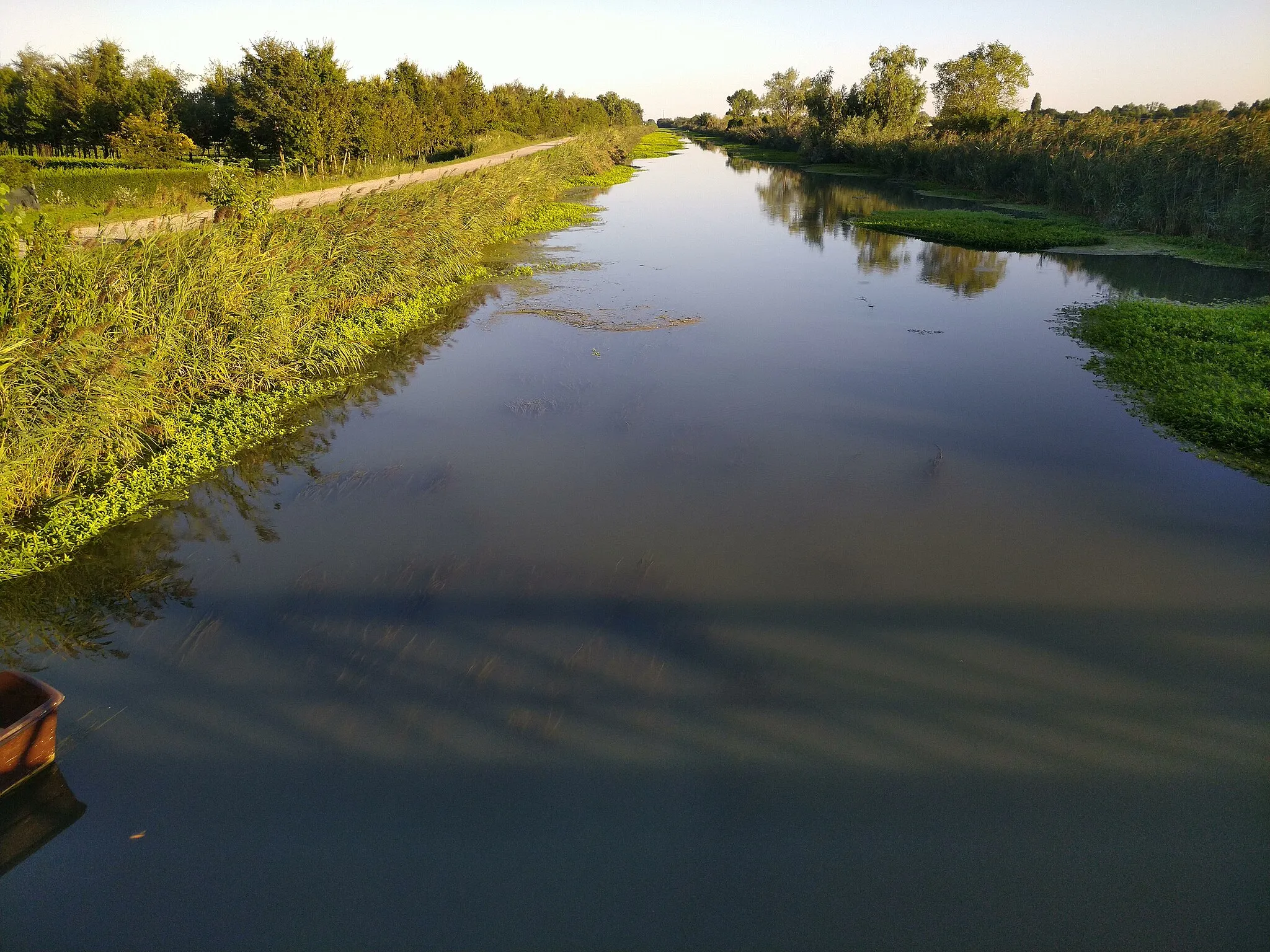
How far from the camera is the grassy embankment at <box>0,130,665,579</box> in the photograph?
19.9 feet

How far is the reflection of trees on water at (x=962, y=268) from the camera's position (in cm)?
1580

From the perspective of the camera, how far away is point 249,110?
22578mm

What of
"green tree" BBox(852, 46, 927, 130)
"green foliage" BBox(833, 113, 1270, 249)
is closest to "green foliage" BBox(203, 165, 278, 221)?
"green foliage" BBox(833, 113, 1270, 249)

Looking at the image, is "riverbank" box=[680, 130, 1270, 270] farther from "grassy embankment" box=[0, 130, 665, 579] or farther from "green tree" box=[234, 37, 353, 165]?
"green tree" box=[234, 37, 353, 165]

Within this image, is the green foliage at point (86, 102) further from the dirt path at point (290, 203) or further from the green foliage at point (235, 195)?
the green foliage at point (235, 195)

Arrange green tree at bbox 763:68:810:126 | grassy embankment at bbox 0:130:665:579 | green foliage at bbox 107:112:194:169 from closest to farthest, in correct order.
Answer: grassy embankment at bbox 0:130:665:579
green foliage at bbox 107:112:194:169
green tree at bbox 763:68:810:126

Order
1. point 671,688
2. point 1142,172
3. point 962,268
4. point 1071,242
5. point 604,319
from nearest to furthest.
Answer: point 671,688, point 604,319, point 962,268, point 1071,242, point 1142,172

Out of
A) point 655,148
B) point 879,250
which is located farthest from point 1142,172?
point 655,148

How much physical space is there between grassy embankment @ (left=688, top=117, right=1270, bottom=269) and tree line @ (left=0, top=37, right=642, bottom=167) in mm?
17951

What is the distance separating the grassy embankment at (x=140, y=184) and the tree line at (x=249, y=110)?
2.40 feet

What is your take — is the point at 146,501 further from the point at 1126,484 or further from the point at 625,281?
the point at 625,281

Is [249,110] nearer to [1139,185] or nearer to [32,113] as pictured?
[32,113]

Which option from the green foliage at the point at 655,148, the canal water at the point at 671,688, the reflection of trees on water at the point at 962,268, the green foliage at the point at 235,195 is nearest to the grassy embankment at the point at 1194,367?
the canal water at the point at 671,688

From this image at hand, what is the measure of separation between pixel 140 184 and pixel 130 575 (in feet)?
71.0
